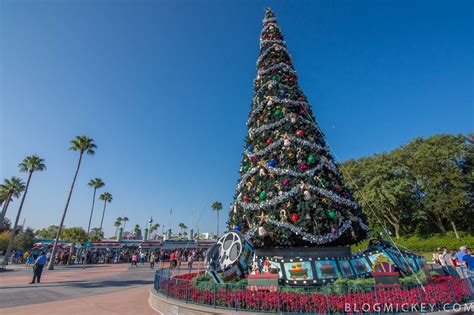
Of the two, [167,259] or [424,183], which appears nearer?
[424,183]

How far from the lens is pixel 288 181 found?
992cm

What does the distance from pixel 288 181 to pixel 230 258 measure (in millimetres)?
3542

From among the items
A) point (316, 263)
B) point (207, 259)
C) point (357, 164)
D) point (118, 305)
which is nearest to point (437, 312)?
point (316, 263)

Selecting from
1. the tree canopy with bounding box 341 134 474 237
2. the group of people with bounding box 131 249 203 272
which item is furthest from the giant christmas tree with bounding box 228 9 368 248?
the tree canopy with bounding box 341 134 474 237

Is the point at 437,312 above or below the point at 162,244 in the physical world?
below

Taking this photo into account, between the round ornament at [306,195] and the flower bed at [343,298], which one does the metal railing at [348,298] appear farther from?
the round ornament at [306,195]

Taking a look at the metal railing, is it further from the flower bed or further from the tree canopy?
the tree canopy

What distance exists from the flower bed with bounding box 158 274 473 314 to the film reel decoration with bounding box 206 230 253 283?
1.52 metres

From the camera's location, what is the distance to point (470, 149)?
3409 cm

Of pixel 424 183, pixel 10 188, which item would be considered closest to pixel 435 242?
pixel 424 183

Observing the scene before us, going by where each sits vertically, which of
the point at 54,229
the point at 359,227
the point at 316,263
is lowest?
the point at 316,263

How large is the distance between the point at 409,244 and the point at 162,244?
38.7 meters

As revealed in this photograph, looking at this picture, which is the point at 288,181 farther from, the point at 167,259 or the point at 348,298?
the point at 167,259

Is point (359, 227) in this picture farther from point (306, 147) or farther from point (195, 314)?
point (195, 314)
